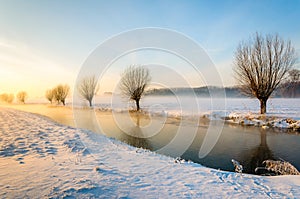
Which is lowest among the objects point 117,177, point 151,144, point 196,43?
point 151,144

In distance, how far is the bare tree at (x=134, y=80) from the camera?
34.8 m

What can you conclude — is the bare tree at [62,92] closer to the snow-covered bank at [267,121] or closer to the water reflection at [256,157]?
the snow-covered bank at [267,121]

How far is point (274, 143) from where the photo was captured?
1120 cm

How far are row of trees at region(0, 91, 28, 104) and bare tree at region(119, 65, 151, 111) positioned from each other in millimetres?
102195

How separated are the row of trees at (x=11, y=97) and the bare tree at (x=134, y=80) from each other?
102 m

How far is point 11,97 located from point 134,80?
12254 centimetres

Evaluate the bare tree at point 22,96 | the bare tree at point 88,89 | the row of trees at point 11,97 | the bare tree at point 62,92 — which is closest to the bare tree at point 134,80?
the bare tree at point 88,89

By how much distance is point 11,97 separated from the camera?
395 feet

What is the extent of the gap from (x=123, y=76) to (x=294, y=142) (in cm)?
2921

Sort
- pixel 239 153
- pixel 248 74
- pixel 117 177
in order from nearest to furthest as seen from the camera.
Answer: pixel 117 177, pixel 239 153, pixel 248 74

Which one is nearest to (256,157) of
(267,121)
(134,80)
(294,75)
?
(267,121)

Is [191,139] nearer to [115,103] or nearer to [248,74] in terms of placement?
[248,74]

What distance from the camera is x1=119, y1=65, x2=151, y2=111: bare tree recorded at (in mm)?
34781

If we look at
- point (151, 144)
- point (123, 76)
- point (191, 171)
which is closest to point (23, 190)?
point (191, 171)
